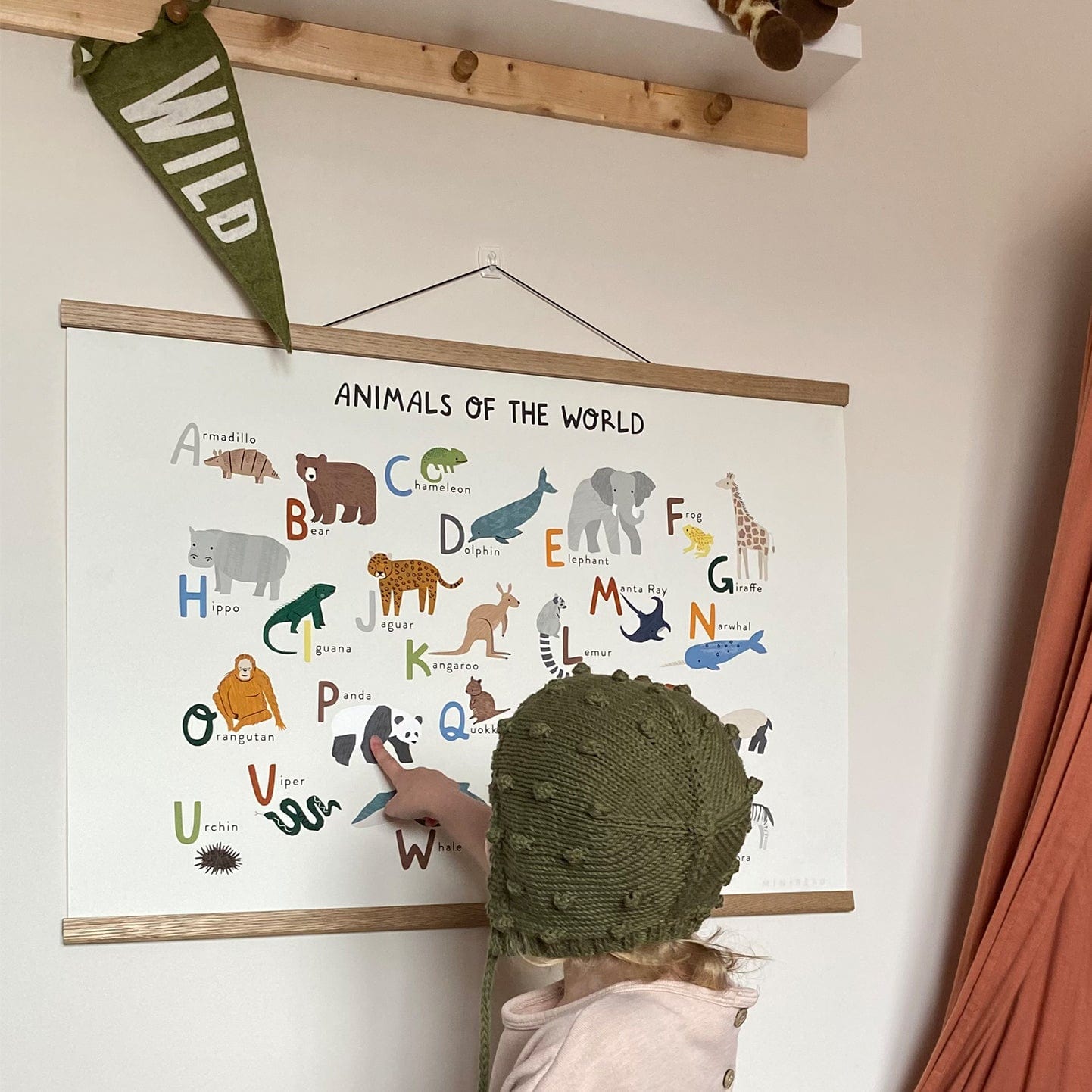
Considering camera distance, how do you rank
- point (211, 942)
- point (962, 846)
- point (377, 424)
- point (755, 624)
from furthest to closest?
point (962, 846) → point (755, 624) → point (377, 424) → point (211, 942)

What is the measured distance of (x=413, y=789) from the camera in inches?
54.9

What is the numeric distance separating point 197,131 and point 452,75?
35 cm

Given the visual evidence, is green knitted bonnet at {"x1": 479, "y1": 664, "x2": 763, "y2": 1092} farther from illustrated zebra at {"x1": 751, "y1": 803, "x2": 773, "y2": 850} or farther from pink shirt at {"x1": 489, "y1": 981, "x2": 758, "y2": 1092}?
illustrated zebra at {"x1": 751, "y1": 803, "x2": 773, "y2": 850}

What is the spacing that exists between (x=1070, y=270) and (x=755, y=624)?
0.82 metres

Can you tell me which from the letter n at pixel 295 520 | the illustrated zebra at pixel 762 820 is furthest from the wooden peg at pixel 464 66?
the illustrated zebra at pixel 762 820

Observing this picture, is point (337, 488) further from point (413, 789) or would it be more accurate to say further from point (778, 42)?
point (778, 42)

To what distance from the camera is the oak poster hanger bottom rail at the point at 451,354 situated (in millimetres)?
1366

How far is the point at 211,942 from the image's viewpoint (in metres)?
1.35

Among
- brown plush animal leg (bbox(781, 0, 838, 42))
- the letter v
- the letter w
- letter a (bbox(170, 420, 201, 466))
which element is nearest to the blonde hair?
the letter v

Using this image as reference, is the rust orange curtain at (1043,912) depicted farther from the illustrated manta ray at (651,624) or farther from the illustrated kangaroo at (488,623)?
the illustrated kangaroo at (488,623)

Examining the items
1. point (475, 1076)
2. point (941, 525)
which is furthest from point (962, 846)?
point (475, 1076)

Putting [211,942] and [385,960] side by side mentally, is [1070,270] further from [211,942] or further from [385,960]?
[211,942]

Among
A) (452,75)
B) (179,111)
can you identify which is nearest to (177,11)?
(179,111)

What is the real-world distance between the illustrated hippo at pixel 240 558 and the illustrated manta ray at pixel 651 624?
17.8 inches
